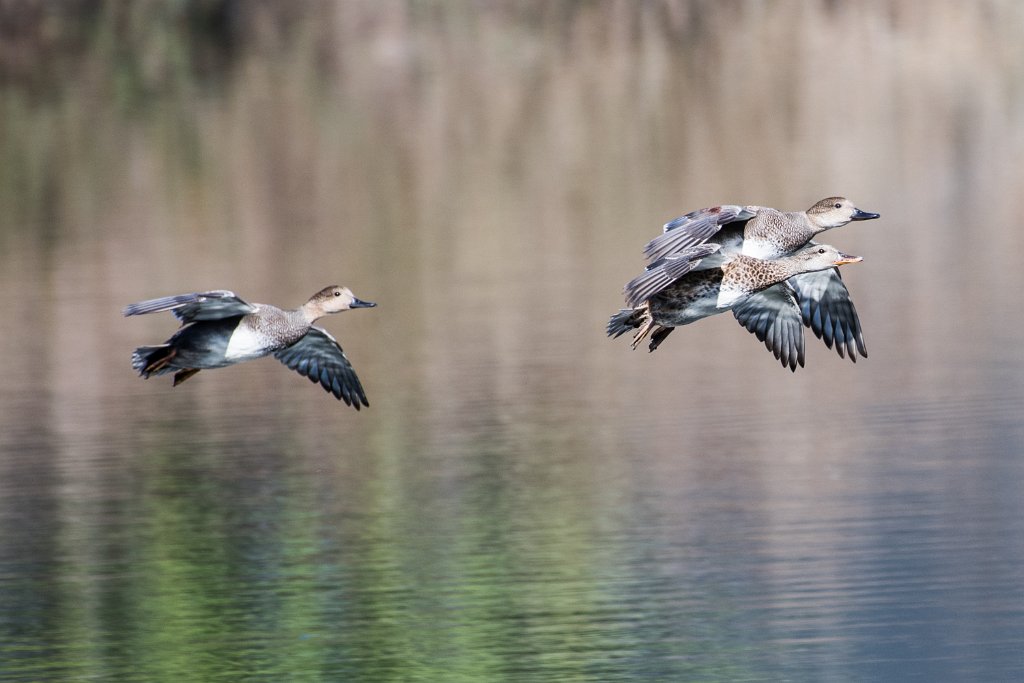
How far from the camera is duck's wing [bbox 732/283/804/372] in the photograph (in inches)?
637

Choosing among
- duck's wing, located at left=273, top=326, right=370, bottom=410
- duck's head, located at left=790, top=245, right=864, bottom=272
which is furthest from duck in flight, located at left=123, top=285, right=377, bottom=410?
duck's head, located at left=790, top=245, right=864, bottom=272

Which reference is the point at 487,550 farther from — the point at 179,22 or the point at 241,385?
the point at 179,22

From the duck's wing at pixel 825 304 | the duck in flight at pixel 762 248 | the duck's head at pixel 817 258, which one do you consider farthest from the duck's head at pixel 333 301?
the duck's wing at pixel 825 304

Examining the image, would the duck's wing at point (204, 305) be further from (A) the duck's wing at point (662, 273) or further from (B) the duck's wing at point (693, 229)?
(B) the duck's wing at point (693, 229)

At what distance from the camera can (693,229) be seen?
14.2m

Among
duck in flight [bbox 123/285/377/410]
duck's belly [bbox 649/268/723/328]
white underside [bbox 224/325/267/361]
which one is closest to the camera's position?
duck in flight [bbox 123/285/377/410]

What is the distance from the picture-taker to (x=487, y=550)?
31.1 metres

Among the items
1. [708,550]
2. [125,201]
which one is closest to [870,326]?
[708,550]

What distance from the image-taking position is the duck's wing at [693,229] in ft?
46.1

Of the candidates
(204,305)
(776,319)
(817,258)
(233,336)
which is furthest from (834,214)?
(204,305)

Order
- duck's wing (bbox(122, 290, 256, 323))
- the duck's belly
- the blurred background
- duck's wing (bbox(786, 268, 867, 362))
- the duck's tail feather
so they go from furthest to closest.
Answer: the blurred background → duck's wing (bbox(786, 268, 867, 362)) → the duck's belly → the duck's tail feather → duck's wing (bbox(122, 290, 256, 323))

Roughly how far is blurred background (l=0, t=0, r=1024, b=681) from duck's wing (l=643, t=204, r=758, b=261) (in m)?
10.1

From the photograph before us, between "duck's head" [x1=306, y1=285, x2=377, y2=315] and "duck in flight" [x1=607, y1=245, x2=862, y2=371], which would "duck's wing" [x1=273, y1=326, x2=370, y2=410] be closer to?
"duck's head" [x1=306, y1=285, x2=377, y2=315]

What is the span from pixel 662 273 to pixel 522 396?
86.4 feet
